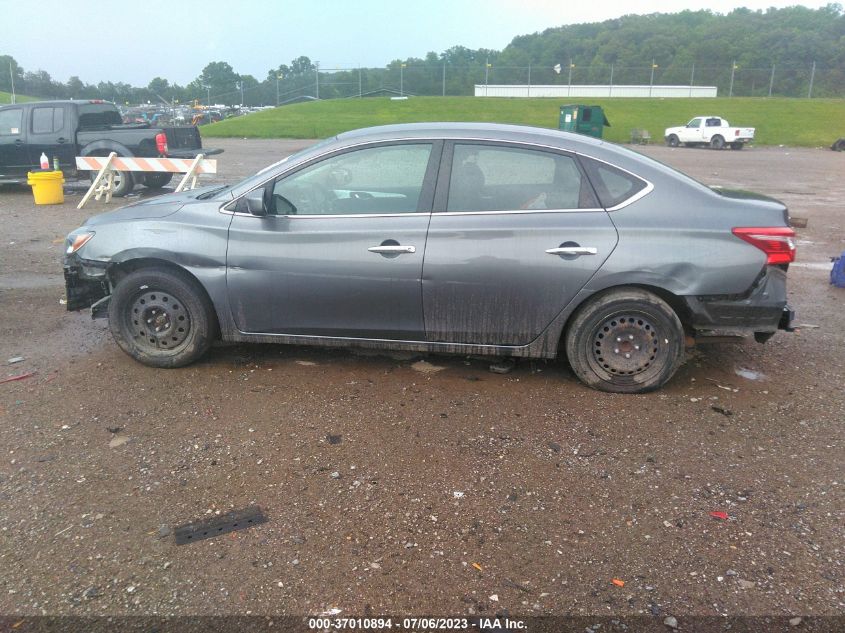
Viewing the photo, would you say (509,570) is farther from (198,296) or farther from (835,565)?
(198,296)

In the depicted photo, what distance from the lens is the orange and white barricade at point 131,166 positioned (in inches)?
508

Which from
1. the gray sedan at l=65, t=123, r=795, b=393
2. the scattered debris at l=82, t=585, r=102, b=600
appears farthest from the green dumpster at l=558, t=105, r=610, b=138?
the scattered debris at l=82, t=585, r=102, b=600

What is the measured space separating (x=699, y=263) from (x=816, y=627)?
7.91 ft

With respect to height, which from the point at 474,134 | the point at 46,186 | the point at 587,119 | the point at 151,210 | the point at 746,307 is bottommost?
the point at 46,186

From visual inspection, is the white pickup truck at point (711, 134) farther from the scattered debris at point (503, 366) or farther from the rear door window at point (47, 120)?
the scattered debris at point (503, 366)

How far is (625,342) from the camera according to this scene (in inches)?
183

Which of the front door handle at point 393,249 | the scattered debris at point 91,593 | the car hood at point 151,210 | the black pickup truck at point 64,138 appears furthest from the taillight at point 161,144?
the scattered debris at point 91,593

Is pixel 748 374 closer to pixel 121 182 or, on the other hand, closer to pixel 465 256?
pixel 465 256

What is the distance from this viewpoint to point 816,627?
2.63 m

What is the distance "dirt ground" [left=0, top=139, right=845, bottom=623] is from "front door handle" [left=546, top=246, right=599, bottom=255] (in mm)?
960

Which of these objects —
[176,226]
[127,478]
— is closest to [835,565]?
[127,478]

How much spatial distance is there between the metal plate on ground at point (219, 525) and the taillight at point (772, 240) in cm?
339

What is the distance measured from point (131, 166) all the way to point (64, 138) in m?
2.29

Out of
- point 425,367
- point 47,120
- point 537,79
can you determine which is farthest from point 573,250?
point 537,79
